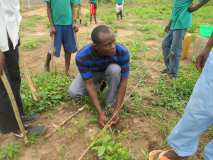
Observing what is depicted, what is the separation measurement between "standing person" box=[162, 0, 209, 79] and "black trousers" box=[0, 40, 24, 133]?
2.38 m

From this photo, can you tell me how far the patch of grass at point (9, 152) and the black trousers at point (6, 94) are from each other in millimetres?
173

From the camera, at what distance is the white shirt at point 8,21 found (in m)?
2.40

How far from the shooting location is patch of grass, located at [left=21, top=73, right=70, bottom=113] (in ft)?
11.4

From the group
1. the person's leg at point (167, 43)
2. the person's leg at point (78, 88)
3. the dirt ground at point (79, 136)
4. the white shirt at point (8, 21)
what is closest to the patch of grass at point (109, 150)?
the dirt ground at point (79, 136)

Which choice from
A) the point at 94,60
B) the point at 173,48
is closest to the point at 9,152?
the point at 94,60

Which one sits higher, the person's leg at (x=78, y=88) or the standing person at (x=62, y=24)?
the standing person at (x=62, y=24)

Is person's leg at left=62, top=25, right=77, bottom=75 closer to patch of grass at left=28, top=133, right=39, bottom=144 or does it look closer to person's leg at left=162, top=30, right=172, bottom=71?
person's leg at left=162, top=30, right=172, bottom=71

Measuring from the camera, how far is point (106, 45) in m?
2.88

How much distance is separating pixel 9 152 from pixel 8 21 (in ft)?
3.83

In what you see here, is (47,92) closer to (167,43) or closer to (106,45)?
(106,45)

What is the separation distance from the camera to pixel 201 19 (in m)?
9.63

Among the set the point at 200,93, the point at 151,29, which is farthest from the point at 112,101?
the point at 151,29

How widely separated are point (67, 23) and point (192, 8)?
5.93ft

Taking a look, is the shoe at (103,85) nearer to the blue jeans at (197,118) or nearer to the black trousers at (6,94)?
the black trousers at (6,94)
